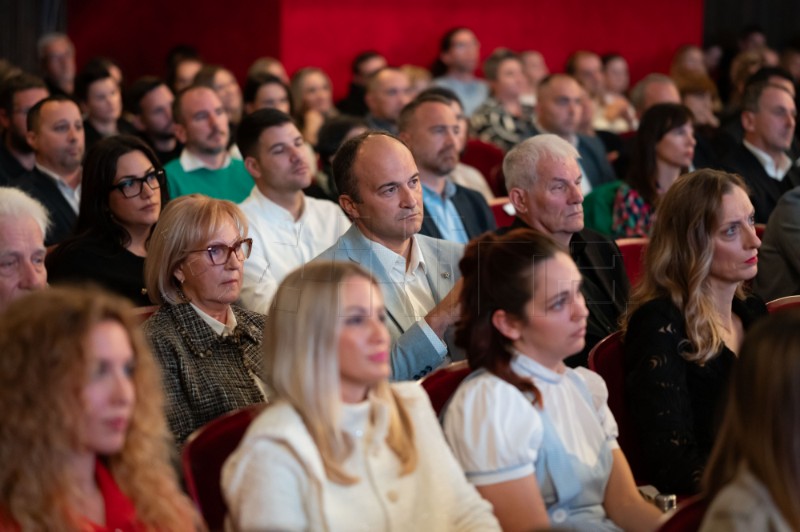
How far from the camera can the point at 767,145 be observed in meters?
5.52

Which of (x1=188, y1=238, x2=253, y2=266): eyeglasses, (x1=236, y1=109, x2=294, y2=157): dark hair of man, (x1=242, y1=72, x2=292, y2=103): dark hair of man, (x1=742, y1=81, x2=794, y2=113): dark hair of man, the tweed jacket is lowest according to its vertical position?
the tweed jacket

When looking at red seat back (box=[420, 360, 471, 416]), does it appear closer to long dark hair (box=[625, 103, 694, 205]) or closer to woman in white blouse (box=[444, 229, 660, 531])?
woman in white blouse (box=[444, 229, 660, 531])

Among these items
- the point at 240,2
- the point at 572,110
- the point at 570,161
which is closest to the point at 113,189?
the point at 570,161

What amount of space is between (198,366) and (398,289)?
0.69 metres

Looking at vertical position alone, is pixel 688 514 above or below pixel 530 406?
below

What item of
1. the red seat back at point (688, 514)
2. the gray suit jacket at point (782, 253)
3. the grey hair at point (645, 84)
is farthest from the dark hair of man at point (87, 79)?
the red seat back at point (688, 514)

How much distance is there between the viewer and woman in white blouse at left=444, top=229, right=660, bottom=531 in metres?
2.36

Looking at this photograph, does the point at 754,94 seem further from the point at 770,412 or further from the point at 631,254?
the point at 770,412

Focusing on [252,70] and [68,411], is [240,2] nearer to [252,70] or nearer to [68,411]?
[252,70]

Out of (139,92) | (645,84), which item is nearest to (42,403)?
(139,92)

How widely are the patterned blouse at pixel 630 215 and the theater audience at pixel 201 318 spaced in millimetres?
2238

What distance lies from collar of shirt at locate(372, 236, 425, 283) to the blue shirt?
106 cm

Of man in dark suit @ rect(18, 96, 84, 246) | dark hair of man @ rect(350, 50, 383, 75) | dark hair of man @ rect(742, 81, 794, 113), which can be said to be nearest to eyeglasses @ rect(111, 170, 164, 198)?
man in dark suit @ rect(18, 96, 84, 246)

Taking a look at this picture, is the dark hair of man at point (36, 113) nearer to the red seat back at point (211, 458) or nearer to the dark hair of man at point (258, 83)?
the dark hair of man at point (258, 83)
